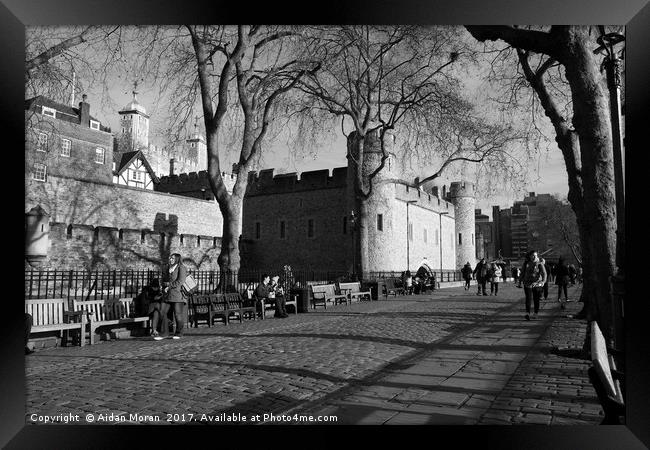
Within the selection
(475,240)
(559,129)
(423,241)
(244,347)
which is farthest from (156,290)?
(475,240)

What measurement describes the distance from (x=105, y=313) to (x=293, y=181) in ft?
89.4

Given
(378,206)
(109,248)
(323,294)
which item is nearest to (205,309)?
(323,294)

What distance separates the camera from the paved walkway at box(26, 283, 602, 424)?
390 centimetres

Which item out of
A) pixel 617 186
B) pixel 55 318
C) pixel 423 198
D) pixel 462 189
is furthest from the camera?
pixel 462 189

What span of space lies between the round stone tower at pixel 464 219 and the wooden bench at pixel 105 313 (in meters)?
41.5

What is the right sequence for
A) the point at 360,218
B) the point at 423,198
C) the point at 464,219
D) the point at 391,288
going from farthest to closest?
the point at 464,219 → the point at 423,198 → the point at 391,288 → the point at 360,218

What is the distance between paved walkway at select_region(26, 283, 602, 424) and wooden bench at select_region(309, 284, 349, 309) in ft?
19.4

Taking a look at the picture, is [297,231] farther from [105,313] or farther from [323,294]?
[105,313]

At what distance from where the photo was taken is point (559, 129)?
916cm

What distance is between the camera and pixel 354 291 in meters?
18.1

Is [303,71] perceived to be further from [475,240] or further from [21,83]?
[475,240]

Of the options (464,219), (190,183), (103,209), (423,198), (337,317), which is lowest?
(337,317)

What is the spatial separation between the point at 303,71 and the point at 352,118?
493 cm

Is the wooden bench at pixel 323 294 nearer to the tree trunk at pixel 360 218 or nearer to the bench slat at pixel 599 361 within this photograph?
the tree trunk at pixel 360 218
